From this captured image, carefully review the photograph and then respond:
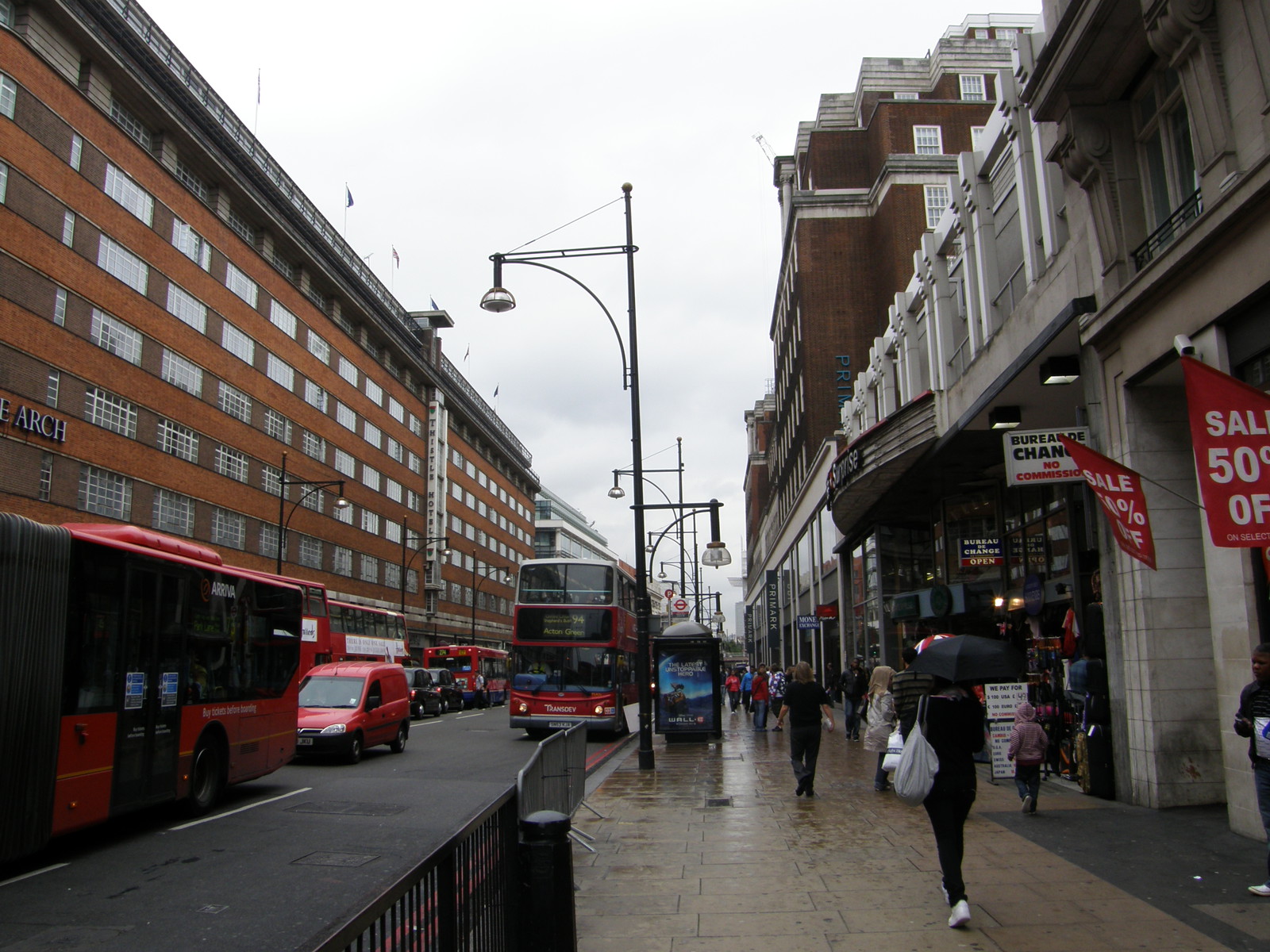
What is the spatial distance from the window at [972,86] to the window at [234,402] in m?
36.1

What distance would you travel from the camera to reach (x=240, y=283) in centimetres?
4741

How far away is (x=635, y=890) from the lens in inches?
295

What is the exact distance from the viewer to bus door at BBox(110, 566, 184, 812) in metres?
9.85

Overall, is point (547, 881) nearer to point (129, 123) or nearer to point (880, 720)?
point (880, 720)

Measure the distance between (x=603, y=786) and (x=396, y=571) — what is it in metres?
56.6

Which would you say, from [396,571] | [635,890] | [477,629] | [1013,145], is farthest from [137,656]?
[477,629]

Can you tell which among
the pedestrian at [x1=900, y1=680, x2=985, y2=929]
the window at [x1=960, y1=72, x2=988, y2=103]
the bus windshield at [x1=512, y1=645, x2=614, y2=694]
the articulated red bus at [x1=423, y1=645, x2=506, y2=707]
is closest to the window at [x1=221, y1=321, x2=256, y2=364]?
the articulated red bus at [x1=423, y1=645, x2=506, y2=707]

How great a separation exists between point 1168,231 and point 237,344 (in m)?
44.0

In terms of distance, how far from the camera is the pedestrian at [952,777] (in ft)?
20.7

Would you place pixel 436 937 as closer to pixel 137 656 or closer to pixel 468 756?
pixel 137 656

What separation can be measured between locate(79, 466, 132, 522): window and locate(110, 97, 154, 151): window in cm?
1341

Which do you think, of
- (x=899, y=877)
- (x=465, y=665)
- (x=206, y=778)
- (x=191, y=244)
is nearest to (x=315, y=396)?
(x=191, y=244)

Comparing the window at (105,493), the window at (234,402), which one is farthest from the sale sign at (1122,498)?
the window at (234,402)

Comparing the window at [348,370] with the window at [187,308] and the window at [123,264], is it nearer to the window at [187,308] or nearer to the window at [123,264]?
the window at [187,308]
